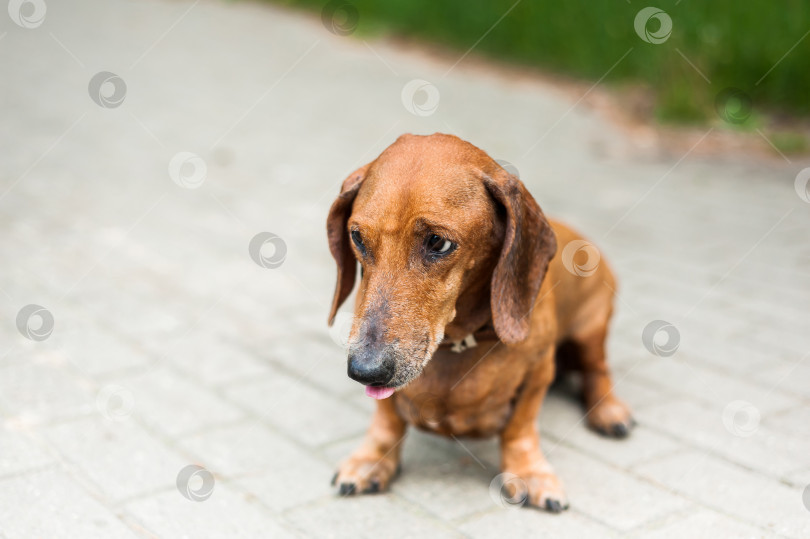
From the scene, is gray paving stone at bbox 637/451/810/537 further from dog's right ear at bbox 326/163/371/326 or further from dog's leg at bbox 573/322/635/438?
dog's right ear at bbox 326/163/371/326

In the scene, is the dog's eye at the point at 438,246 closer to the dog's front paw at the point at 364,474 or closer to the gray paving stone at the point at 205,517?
the dog's front paw at the point at 364,474

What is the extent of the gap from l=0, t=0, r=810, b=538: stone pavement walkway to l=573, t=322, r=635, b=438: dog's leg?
7 centimetres

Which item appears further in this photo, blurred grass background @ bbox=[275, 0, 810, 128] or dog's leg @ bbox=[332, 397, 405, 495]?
blurred grass background @ bbox=[275, 0, 810, 128]

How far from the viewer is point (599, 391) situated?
3758 millimetres

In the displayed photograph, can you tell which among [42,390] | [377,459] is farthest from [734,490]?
[42,390]

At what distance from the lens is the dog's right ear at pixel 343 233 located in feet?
9.75

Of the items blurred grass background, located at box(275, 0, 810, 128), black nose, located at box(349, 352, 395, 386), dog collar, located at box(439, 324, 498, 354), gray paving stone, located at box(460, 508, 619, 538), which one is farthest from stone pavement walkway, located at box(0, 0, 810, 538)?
blurred grass background, located at box(275, 0, 810, 128)

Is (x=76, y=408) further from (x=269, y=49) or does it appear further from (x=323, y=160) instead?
(x=269, y=49)

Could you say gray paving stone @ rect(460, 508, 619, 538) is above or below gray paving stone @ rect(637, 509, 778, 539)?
below

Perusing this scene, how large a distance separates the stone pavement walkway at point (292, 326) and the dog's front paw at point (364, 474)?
5cm

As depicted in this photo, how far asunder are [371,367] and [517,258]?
0.68 meters

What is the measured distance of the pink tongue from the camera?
2.59 meters

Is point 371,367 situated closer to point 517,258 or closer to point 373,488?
point 517,258

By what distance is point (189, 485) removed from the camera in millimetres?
3152
